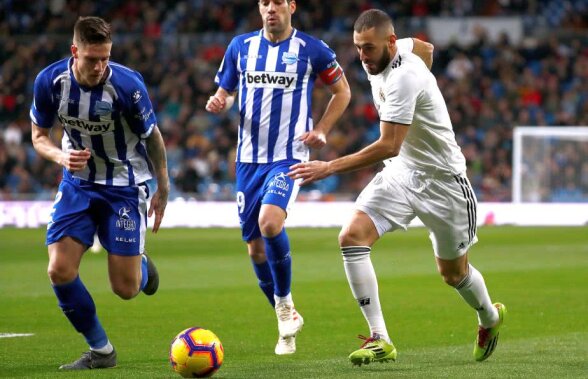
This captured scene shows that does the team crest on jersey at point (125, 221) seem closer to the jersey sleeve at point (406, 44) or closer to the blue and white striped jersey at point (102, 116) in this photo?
the blue and white striped jersey at point (102, 116)

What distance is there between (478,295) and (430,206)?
2.30 ft

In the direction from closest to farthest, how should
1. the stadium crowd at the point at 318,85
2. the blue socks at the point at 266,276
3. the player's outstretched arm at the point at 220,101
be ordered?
the player's outstretched arm at the point at 220,101 < the blue socks at the point at 266,276 < the stadium crowd at the point at 318,85

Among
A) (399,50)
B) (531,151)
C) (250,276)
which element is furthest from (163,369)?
(531,151)

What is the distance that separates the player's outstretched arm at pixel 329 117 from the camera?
7.96 metres

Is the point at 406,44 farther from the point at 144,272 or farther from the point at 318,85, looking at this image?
the point at 318,85

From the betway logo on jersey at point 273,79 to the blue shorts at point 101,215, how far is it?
154 centimetres

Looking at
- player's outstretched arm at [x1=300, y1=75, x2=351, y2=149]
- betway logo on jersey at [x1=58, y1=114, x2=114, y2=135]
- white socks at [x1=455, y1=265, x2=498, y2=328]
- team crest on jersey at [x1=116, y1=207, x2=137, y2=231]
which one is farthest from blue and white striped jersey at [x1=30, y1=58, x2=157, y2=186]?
white socks at [x1=455, y1=265, x2=498, y2=328]

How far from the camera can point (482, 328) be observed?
719cm

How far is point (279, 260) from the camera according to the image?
25.8ft

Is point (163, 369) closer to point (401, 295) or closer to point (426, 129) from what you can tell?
point (426, 129)

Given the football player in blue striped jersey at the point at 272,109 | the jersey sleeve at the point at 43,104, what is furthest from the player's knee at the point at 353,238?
the jersey sleeve at the point at 43,104

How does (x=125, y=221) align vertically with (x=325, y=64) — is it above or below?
below

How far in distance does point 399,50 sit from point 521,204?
61.9 ft

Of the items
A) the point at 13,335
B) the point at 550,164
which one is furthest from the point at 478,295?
the point at 550,164
